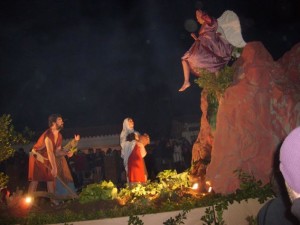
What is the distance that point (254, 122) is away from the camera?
276 inches

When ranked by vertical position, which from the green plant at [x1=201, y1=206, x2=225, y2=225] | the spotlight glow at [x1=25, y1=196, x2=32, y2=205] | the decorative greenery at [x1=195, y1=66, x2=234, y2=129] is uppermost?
the decorative greenery at [x1=195, y1=66, x2=234, y2=129]

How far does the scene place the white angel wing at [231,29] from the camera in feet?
27.9

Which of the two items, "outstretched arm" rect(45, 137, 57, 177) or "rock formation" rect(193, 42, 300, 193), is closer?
"rock formation" rect(193, 42, 300, 193)

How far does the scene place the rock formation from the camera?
6906 mm

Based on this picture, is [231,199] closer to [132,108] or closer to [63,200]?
[63,200]

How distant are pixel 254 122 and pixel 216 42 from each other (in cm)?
250

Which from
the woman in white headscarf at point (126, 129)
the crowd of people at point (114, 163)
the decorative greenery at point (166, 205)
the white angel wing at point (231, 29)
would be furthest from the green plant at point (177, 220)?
the crowd of people at point (114, 163)

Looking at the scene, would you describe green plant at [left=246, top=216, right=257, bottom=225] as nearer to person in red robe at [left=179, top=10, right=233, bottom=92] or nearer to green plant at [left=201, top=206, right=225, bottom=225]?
green plant at [left=201, top=206, right=225, bottom=225]

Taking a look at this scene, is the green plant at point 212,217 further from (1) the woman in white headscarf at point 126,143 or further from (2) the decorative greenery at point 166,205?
(1) the woman in white headscarf at point 126,143

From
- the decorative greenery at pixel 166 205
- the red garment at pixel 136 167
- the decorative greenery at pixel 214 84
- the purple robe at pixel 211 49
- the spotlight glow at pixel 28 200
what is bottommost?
the decorative greenery at pixel 166 205

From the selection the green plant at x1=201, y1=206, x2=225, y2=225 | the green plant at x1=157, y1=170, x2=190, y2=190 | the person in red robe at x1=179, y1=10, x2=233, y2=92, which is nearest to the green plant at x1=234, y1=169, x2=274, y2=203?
the green plant at x1=201, y1=206, x2=225, y2=225

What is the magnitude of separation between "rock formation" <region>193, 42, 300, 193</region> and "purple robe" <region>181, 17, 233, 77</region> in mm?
1062

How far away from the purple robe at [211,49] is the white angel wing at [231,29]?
0.14m

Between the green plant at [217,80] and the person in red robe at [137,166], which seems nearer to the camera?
the green plant at [217,80]
